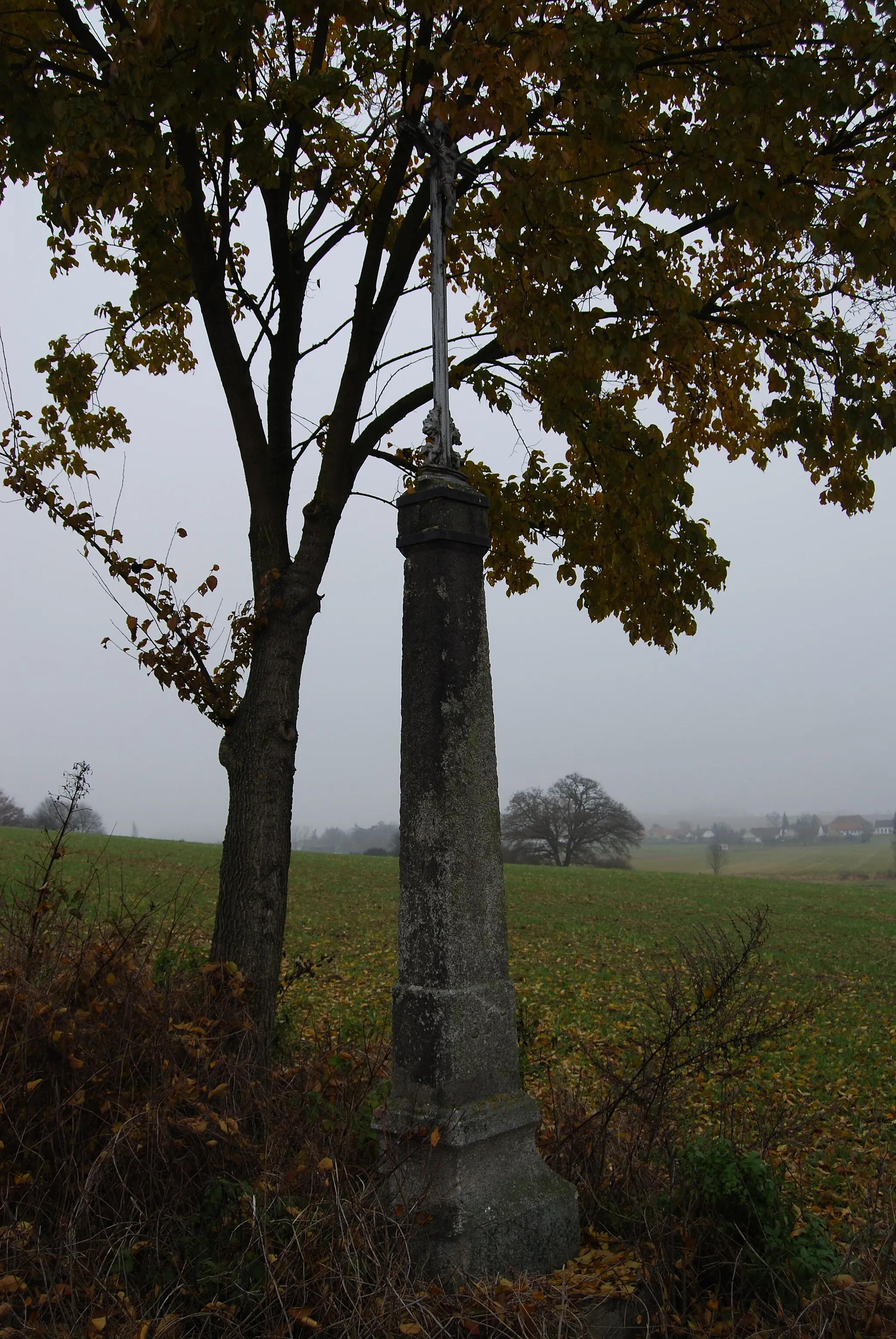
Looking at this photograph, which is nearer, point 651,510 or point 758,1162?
point 758,1162

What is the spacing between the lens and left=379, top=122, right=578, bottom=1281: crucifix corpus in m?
3.43

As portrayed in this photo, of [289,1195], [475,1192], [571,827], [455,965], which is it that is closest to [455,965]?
[455,965]

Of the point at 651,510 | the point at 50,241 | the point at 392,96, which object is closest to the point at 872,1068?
the point at 651,510

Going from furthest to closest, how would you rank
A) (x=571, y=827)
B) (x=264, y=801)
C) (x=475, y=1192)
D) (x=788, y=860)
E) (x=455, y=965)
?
1. (x=788, y=860)
2. (x=571, y=827)
3. (x=264, y=801)
4. (x=455, y=965)
5. (x=475, y=1192)

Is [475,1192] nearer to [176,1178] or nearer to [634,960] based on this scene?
[176,1178]

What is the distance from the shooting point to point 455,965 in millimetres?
3590

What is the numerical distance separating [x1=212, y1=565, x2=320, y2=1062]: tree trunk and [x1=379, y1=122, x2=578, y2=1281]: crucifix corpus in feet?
6.83

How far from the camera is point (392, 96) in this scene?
6.63m

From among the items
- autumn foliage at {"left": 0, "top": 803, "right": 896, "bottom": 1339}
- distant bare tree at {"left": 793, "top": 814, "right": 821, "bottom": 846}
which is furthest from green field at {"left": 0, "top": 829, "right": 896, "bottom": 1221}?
distant bare tree at {"left": 793, "top": 814, "right": 821, "bottom": 846}

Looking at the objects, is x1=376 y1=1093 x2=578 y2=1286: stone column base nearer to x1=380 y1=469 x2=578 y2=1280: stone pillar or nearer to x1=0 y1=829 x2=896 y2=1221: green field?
x1=380 y1=469 x2=578 y2=1280: stone pillar

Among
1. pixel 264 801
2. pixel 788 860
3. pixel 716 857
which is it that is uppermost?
pixel 264 801

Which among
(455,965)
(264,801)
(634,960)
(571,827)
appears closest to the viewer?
(455,965)

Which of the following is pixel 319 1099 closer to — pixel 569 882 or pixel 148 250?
pixel 148 250

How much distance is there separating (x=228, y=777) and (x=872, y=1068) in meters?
7.02
